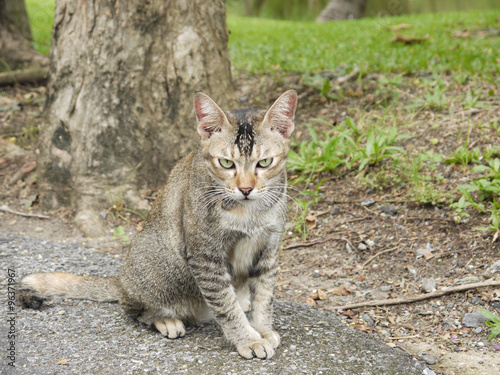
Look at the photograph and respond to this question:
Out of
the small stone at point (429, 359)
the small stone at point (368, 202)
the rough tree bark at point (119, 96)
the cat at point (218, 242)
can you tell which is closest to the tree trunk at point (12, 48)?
the rough tree bark at point (119, 96)

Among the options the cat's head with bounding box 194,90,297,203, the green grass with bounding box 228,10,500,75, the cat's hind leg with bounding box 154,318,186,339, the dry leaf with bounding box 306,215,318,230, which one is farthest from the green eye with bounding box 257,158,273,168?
the green grass with bounding box 228,10,500,75

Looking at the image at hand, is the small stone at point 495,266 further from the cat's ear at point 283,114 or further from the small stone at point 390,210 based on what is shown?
the cat's ear at point 283,114

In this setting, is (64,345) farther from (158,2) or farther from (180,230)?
(158,2)

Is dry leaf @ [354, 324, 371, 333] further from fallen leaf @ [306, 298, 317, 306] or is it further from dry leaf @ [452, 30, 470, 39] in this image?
dry leaf @ [452, 30, 470, 39]

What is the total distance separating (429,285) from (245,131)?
187 centimetres

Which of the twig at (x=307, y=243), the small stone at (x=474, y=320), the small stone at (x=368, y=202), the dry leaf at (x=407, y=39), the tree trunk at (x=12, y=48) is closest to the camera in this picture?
the small stone at (x=474, y=320)

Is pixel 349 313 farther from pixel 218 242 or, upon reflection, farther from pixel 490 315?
pixel 218 242

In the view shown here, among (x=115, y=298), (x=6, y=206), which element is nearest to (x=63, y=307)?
(x=115, y=298)

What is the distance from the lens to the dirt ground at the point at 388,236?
148 inches

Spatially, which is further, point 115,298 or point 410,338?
point 115,298

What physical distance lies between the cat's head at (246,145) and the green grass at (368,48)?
13.3 ft

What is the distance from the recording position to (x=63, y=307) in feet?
12.6

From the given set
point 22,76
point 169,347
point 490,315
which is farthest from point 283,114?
point 22,76

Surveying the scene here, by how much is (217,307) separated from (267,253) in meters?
0.48
